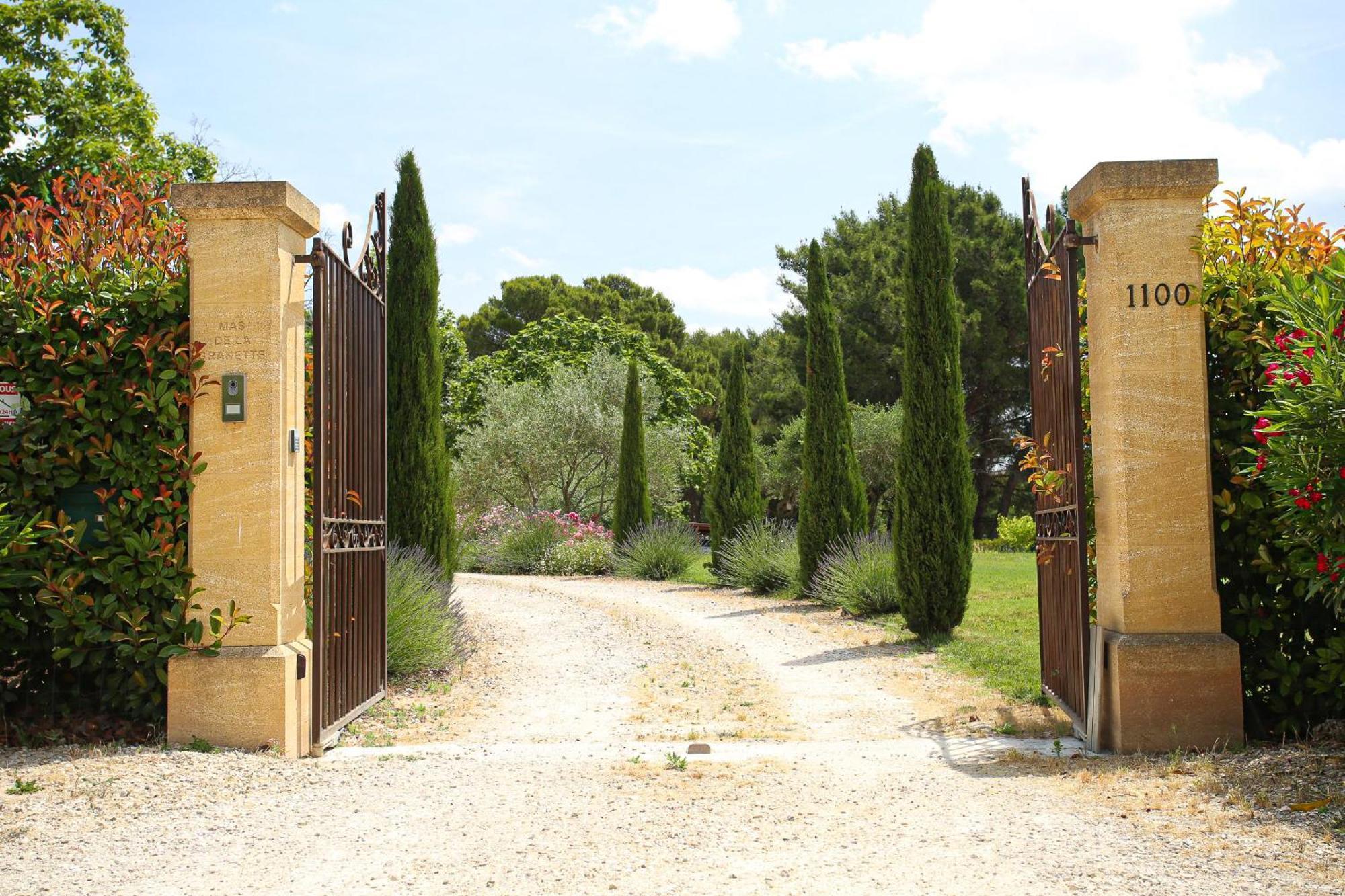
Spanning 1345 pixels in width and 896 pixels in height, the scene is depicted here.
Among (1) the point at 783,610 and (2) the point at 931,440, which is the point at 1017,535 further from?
(2) the point at 931,440

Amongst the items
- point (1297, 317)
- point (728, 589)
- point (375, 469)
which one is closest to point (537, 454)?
point (728, 589)

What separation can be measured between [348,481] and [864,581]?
7099 millimetres

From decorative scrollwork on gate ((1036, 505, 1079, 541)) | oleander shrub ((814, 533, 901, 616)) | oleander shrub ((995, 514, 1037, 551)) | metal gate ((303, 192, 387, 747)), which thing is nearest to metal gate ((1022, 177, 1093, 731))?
decorative scrollwork on gate ((1036, 505, 1079, 541))

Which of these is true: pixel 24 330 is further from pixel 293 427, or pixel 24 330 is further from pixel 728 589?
pixel 728 589

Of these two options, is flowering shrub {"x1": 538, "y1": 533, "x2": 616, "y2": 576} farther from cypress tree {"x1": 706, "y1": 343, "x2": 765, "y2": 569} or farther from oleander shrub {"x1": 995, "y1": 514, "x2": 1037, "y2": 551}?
oleander shrub {"x1": 995, "y1": 514, "x2": 1037, "y2": 551}

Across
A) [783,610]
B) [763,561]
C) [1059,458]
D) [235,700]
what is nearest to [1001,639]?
[783,610]

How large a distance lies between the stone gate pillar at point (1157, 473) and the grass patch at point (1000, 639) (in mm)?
1775

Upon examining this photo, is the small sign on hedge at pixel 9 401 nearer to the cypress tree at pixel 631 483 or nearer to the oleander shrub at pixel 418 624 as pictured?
the oleander shrub at pixel 418 624

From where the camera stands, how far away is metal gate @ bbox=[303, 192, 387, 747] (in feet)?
17.8

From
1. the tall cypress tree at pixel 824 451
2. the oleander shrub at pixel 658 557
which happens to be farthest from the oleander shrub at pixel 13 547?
the oleander shrub at pixel 658 557

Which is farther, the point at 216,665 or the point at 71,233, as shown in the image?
the point at 71,233

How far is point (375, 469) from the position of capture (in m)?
6.68

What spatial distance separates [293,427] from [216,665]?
1229mm

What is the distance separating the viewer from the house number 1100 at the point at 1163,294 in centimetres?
519
